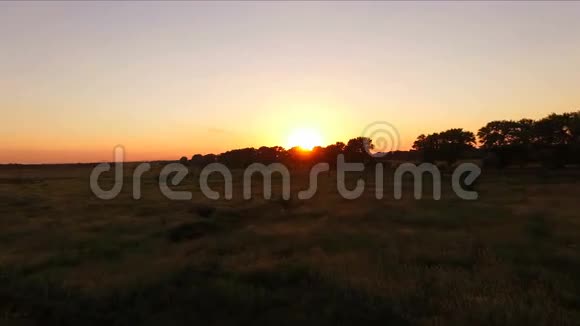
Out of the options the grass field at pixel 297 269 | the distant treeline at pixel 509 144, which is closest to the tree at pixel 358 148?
the distant treeline at pixel 509 144

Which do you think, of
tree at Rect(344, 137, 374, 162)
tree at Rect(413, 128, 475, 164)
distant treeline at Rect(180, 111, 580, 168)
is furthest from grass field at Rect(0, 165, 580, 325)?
tree at Rect(344, 137, 374, 162)

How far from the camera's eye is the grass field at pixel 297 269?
33.7ft

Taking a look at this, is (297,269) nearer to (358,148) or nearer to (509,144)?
(509,144)

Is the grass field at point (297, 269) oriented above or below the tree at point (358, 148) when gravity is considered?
below

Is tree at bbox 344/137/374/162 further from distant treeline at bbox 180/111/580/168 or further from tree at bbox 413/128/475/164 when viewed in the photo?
tree at bbox 413/128/475/164

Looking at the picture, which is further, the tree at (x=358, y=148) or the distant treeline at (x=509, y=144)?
the tree at (x=358, y=148)

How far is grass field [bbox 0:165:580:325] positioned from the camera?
404 inches

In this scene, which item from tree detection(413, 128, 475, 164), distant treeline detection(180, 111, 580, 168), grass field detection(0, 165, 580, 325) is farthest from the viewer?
tree detection(413, 128, 475, 164)

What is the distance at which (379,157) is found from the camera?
118m

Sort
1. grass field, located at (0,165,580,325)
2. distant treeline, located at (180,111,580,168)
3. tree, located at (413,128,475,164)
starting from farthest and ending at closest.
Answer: tree, located at (413,128,475,164) < distant treeline, located at (180,111,580,168) < grass field, located at (0,165,580,325)

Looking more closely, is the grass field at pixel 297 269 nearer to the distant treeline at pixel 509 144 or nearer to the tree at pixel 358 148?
the distant treeline at pixel 509 144

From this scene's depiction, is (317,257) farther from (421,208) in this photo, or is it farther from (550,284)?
(421,208)

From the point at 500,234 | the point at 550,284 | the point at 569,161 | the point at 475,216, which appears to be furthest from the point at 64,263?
the point at 569,161

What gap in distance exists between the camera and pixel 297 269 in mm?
14086
